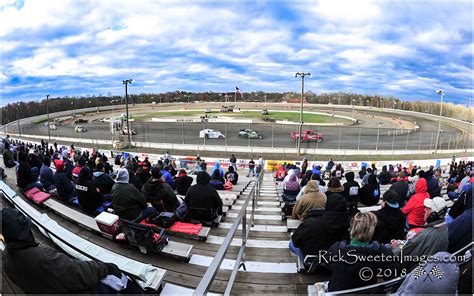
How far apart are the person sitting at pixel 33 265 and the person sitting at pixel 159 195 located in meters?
2.72

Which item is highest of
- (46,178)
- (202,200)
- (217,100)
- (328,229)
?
(217,100)

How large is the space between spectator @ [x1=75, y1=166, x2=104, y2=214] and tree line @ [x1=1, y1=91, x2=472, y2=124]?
232ft

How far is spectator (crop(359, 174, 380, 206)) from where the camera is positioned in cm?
698

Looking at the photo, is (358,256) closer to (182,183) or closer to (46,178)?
(182,183)

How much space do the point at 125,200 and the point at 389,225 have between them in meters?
4.10

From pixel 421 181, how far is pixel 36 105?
108493 millimetres

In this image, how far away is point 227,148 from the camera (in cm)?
2867

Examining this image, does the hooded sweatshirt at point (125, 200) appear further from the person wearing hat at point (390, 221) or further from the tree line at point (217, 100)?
the tree line at point (217, 100)

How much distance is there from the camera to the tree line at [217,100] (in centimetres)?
7362

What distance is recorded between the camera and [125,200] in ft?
14.4

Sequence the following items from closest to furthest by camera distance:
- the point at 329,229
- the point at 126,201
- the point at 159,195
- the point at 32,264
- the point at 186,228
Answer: the point at 32,264, the point at 329,229, the point at 126,201, the point at 186,228, the point at 159,195

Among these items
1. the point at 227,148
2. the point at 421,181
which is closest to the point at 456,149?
the point at 227,148

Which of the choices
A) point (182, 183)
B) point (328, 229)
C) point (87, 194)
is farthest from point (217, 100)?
point (328, 229)

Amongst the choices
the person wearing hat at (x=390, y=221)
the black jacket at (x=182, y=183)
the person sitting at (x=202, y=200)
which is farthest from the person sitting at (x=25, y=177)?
the person wearing hat at (x=390, y=221)
